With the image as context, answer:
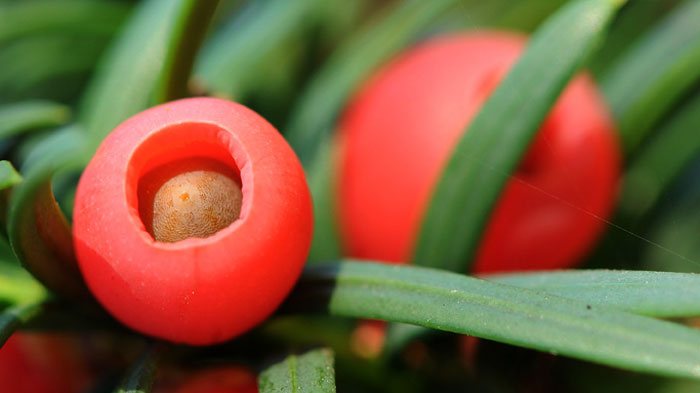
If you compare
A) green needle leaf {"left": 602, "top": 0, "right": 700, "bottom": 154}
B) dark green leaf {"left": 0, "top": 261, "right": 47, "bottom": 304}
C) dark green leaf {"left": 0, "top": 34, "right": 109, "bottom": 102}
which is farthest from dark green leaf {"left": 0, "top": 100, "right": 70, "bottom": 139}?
green needle leaf {"left": 602, "top": 0, "right": 700, "bottom": 154}

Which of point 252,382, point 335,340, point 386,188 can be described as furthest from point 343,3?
point 252,382

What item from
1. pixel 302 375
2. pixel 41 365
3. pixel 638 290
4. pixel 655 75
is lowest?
pixel 41 365

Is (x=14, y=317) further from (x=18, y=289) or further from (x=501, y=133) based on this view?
(x=501, y=133)

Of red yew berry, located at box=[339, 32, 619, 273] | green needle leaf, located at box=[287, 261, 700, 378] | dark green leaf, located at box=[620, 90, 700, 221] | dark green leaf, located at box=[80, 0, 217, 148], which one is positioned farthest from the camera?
dark green leaf, located at box=[620, 90, 700, 221]

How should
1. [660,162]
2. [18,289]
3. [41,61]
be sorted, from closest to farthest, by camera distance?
[18,289], [660,162], [41,61]

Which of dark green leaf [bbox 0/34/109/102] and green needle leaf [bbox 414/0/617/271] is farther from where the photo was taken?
dark green leaf [bbox 0/34/109/102]

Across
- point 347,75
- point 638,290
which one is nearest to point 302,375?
point 638,290

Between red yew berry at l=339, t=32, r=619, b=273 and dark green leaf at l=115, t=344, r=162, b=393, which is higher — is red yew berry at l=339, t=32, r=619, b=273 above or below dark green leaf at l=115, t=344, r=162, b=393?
above

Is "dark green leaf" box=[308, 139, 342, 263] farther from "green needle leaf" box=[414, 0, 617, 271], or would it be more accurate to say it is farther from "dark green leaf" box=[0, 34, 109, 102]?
"dark green leaf" box=[0, 34, 109, 102]
